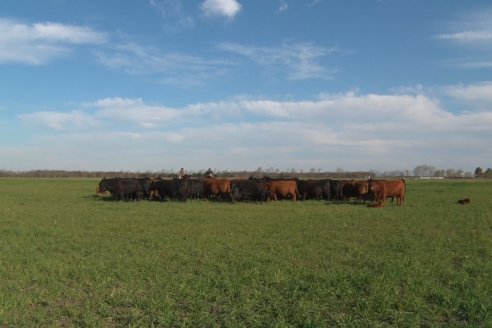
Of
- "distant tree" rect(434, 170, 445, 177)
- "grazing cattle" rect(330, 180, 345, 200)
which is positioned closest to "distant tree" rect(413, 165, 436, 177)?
"distant tree" rect(434, 170, 445, 177)

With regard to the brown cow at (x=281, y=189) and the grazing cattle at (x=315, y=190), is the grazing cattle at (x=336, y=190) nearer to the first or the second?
the grazing cattle at (x=315, y=190)

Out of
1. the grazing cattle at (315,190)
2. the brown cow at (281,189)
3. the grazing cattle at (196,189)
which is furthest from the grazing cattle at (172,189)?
the grazing cattle at (315,190)

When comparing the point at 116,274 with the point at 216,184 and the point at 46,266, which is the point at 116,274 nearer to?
the point at 46,266

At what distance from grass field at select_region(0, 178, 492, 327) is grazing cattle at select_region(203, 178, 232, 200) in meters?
11.2

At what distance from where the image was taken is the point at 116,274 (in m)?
7.45

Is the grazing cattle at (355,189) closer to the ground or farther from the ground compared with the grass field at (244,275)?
farther from the ground

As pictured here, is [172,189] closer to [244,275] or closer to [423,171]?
[244,275]

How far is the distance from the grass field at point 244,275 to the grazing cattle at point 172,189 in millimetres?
9677

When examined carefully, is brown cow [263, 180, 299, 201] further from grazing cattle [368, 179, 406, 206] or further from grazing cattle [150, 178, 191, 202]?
grazing cattle [368, 179, 406, 206]

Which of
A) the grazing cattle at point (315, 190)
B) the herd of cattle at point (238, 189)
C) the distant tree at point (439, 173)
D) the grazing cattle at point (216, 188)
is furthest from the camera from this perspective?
the distant tree at point (439, 173)

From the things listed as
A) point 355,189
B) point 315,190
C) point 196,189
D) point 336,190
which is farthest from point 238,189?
point 355,189

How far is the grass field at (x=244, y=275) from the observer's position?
5.64 metres

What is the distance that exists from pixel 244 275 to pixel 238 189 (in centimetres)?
1589

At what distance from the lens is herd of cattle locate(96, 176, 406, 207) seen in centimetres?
2312
